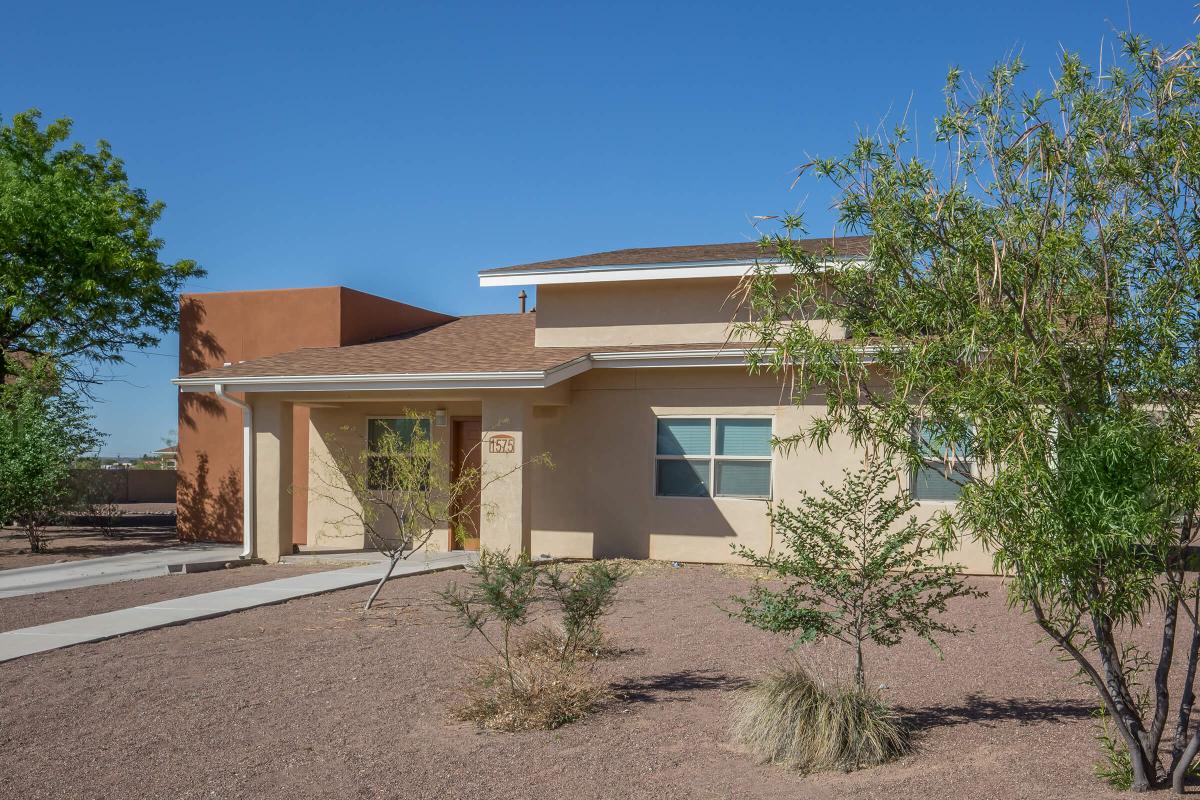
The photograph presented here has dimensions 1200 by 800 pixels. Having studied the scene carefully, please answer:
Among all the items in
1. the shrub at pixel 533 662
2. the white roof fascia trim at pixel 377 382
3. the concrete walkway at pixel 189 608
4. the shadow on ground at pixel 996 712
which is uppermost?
the white roof fascia trim at pixel 377 382

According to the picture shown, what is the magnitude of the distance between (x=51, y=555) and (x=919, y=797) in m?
17.3

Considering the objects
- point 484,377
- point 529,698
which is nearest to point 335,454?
point 484,377

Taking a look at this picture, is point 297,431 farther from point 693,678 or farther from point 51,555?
point 693,678

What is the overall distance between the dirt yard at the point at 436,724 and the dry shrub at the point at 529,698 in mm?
130

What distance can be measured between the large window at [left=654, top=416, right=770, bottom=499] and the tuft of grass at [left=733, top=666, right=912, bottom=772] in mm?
8703

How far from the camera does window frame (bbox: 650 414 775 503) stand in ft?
50.0

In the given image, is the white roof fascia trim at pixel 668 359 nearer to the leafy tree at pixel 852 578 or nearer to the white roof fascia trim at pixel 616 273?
the white roof fascia trim at pixel 616 273

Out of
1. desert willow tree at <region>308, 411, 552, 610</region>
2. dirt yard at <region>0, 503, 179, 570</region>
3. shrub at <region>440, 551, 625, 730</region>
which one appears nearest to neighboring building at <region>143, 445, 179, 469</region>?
dirt yard at <region>0, 503, 179, 570</region>

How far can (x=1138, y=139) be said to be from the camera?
17.6 feet

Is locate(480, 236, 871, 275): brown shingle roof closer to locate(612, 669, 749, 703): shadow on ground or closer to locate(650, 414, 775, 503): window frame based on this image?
locate(650, 414, 775, 503): window frame

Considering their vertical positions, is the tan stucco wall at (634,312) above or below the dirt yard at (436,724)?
above

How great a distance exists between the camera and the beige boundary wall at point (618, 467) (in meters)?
15.0

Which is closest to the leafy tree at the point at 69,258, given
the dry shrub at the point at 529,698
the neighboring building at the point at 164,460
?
the dry shrub at the point at 529,698

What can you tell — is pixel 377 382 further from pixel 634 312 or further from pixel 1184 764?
pixel 1184 764
